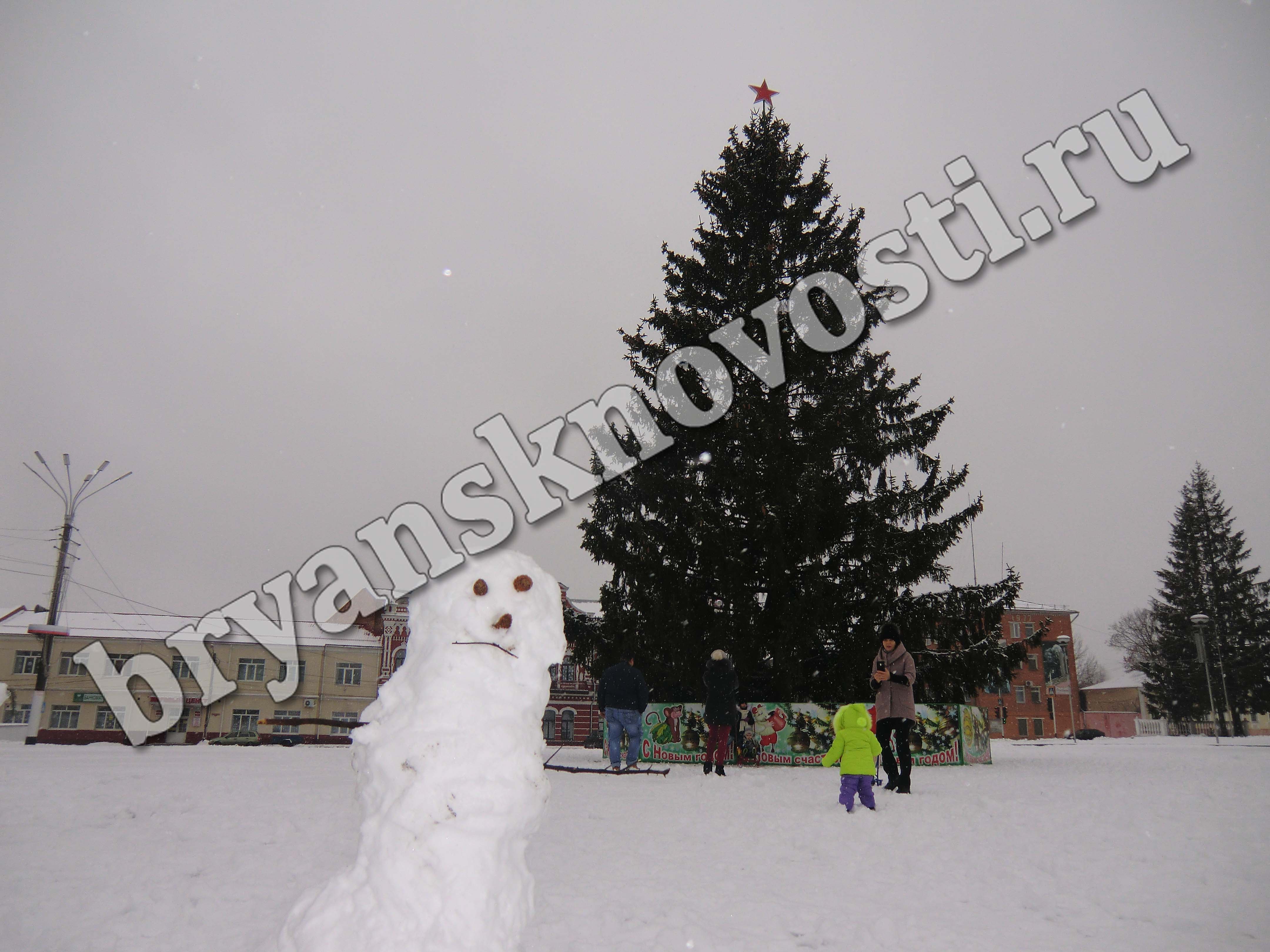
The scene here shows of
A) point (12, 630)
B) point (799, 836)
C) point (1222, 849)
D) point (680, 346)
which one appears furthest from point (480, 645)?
point (12, 630)

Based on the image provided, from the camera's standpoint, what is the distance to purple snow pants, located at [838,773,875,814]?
7.05m

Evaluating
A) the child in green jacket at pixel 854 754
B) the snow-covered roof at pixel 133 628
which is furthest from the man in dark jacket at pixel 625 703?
the snow-covered roof at pixel 133 628

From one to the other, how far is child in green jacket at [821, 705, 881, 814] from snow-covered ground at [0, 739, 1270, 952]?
11.0 inches

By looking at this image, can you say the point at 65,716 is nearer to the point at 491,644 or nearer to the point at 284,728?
the point at 284,728

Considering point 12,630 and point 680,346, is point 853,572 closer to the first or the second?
point 680,346

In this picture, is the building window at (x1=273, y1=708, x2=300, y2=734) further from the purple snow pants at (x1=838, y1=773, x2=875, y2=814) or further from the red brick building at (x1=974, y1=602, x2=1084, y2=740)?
the red brick building at (x1=974, y1=602, x2=1084, y2=740)

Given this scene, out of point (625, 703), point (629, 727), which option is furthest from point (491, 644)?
point (629, 727)

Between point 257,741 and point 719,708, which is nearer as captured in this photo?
point 719,708

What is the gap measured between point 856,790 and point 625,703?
194 inches

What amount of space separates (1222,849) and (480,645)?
5.67 metres

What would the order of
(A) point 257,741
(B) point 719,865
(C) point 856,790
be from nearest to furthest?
(B) point 719,865 → (C) point 856,790 → (A) point 257,741

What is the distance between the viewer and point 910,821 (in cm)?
653

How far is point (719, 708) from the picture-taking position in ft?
35.0

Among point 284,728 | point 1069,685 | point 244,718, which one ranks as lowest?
point 284,728
